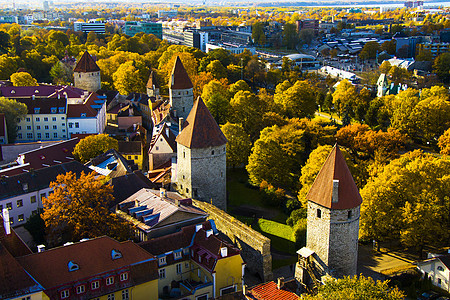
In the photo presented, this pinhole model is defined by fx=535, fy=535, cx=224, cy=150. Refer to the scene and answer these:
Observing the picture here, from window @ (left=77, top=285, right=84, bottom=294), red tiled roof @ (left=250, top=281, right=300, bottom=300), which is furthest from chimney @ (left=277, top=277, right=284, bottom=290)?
window @ (left=77, top=285, right=84, bottom=294)

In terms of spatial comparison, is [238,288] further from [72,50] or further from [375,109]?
[72,50]

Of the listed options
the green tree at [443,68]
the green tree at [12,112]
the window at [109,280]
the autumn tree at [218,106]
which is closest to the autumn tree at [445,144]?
the autumn tree at [218,106]

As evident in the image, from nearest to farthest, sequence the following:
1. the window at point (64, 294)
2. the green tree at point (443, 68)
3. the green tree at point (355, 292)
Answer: the green tree at point (355, 292)
the window at point (64, 294)
the green tree at point (443, 68)

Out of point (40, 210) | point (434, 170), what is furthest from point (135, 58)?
point (434, 170)

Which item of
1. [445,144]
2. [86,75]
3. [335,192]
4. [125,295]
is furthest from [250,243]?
[86,75]

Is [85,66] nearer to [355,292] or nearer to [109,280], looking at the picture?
[109,280]

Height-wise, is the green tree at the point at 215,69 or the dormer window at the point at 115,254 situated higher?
the green tree at the point at 215,69

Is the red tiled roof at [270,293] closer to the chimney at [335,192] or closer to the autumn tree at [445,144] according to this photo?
A: the chimney at [335,192]
